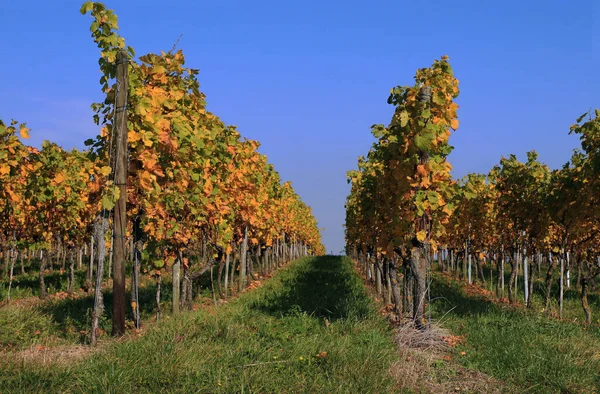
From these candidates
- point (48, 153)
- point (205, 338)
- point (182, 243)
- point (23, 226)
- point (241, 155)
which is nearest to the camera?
point (205, 338)

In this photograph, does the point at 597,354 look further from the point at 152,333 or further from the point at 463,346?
the point at 152,333

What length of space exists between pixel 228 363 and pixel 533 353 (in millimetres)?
4045

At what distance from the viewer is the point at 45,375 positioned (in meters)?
5.27

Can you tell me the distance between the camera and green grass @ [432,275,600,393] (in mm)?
6199

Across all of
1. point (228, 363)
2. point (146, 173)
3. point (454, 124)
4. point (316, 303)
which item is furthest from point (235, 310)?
point (454, 124)

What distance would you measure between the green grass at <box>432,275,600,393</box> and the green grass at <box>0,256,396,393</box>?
4.27 ft

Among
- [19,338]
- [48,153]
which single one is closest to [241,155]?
[48,153]

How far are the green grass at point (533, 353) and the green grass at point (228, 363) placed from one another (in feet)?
4.27

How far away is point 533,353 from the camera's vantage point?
6.99 meters

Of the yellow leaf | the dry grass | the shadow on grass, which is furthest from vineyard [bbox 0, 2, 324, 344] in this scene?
the dry grass

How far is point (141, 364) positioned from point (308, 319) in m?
3.52

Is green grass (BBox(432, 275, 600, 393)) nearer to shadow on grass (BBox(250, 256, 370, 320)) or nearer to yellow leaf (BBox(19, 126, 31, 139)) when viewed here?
shadow on grass (BBox(250, 256, 370, 320))

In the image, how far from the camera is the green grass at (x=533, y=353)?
6199 mm

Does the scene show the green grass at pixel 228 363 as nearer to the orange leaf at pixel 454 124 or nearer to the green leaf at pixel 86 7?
the orange leaf at pixel 454 124
